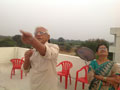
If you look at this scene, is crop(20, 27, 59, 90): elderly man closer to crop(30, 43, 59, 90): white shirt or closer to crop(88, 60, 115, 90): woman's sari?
crop(30, 43, 59, 90): white shirt

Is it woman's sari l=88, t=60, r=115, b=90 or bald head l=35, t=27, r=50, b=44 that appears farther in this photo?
woman's sari l=88, t=60, r=115, b=90

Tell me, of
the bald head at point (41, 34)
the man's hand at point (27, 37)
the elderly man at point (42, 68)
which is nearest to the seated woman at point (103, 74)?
the elderly man at point (42, 68)

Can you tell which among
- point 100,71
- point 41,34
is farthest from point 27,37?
point 100,71

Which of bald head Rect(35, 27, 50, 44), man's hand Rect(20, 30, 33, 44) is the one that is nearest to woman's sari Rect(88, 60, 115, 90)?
bald head Rect(35, 27, 50, 44)

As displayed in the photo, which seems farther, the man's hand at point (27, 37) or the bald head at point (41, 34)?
the bald head at point (41, 34)

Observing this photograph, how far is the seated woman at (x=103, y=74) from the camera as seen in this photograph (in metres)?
1.69

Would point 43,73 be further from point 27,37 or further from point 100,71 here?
point 100,71

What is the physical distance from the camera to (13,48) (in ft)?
25.1

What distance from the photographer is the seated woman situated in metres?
1.69

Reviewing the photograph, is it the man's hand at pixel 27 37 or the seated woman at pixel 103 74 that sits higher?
the man's hand at pixel 27 37

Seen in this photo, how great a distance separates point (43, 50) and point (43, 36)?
0.99 feet

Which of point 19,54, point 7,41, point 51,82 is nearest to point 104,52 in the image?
point 51,82

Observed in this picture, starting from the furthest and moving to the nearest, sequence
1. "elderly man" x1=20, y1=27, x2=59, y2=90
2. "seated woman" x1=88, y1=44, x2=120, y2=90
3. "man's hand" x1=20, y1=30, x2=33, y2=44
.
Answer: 1. "seated woman" x1=88, y1=44, x2=120, y2=90
2. "elderly man" x1=20, y1=27, x2=59, y2=90
3. "man's hand" x1=20, y1=30, x2=33, y2=44

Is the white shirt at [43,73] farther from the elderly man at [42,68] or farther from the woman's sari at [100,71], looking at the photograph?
the woman's sari at [100,71]
